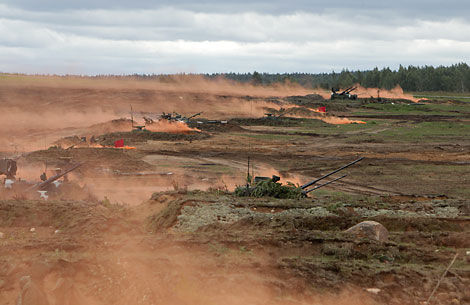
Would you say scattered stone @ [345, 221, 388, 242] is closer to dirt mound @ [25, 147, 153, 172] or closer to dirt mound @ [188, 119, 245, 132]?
dirt mound @ [25, 147, 153, 172]

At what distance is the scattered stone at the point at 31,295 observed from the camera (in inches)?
307

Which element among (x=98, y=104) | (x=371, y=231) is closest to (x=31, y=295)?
(x=371, y=231)

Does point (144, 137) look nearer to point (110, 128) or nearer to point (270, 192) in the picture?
point (110, 128)

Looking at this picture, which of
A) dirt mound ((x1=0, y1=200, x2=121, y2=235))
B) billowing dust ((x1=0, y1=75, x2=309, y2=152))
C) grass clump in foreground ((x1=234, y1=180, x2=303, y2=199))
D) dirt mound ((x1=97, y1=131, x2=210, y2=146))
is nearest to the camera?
dirt mound ((x1=0, y1=200, x2=121, y2=235))

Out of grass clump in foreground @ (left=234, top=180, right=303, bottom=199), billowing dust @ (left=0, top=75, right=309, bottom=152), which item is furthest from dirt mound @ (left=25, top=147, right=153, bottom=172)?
grass clump in foreground @ (left=234, top=180, right=303, bottom=199)

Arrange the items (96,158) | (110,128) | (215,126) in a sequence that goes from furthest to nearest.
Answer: (215,126) < (110,128) < (96,158)

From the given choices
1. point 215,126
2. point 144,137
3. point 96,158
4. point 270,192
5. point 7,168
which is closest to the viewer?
point 270,192

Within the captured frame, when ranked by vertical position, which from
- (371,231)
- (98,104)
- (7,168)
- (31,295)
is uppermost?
(31,295)

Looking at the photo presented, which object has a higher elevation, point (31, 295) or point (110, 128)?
point (31, 295)

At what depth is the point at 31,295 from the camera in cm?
785

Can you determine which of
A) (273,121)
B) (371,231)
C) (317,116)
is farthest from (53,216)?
(317,116)

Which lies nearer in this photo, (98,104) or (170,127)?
(170,127)

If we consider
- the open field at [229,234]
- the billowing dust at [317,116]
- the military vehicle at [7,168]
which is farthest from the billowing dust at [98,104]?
the military vehicle at [7,168]

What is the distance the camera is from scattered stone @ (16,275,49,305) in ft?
25.6
